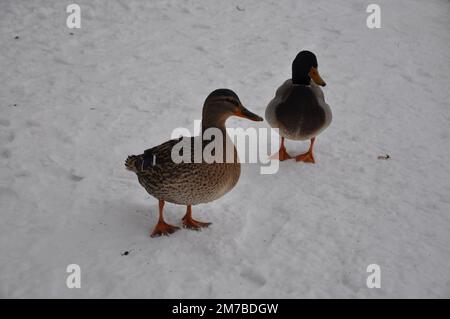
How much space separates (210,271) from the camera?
301cm

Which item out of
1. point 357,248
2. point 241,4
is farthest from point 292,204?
point 241,4

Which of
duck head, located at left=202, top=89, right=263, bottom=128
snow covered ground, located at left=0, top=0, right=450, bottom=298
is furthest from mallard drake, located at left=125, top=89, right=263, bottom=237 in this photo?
snow covered ground, located at left=0, top=0, right=450, bottom=298

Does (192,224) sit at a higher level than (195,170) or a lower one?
lower

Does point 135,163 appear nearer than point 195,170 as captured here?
No

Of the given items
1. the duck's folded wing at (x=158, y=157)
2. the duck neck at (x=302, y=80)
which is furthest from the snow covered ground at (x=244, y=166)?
the duck neck at (x=302, y=80)

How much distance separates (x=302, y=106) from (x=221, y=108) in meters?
1.28

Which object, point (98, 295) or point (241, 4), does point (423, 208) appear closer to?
point (98, 295)

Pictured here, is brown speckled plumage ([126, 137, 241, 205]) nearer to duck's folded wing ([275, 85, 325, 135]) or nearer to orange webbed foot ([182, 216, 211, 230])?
orange webbed foot ([182, 216, 211, 230])

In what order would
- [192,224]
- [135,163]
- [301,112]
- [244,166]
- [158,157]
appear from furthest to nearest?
[244,166], [301,112], [192,224], [135,163], [158,157]

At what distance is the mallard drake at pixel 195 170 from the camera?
118 inches

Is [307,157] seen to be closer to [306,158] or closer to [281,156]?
[306,158]

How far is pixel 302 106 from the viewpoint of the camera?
417cm

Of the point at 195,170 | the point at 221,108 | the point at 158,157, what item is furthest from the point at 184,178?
the point at 221,108

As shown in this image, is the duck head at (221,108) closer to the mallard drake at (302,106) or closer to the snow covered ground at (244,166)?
the snow covered ground at (244,166)
